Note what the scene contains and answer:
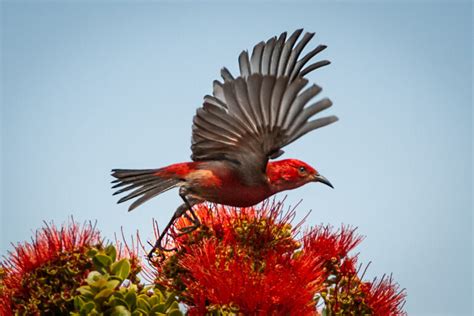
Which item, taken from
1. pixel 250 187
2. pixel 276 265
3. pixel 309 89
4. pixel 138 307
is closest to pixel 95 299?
pixel 138 307

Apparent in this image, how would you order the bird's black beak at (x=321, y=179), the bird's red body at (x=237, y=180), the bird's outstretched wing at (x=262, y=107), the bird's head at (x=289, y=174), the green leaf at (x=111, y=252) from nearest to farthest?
the green leaf at (x=111, y=252)
the bird's outstretched wing at (x=262, y=107)
the bird's red body at (x=237, y=180)
the bird's head at (x=289, y=174)
the bird's black beak at (x=321, y=179)

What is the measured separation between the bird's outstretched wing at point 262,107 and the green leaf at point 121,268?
3.55 ft

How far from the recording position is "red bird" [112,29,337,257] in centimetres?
425

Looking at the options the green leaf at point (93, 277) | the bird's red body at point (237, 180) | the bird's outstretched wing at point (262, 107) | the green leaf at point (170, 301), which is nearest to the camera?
the green leaf at point (93, 277)

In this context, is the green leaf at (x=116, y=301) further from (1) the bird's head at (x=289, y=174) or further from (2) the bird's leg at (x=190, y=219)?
(1) the bird's head at (x=289, y=174)

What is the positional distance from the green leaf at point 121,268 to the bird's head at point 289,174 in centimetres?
122

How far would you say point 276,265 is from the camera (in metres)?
3.90

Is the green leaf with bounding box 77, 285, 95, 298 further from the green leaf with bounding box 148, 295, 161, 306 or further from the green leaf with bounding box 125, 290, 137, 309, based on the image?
the green leaf with bounding box 148, 295, 161, 306

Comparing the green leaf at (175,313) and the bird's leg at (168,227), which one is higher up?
the bird's leg at (168,227)

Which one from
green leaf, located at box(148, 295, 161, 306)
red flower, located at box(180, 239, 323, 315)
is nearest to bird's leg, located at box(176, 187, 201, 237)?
red flower, located at box(180, 239, 323, 315)

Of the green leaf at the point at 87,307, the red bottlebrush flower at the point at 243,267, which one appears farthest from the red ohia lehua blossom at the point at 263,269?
the green leaf at the point at 87,307

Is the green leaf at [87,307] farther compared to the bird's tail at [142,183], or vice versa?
the bird's tail at [142,183]

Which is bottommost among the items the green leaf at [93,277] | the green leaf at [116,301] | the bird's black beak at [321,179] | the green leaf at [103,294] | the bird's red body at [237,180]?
the green leaf at [116,301]

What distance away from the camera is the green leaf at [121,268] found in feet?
12.6
